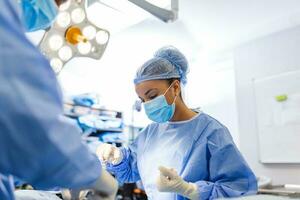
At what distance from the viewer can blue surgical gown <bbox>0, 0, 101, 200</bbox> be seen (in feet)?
1.49

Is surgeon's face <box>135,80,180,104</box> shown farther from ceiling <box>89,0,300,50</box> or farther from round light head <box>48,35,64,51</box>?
ceiling <box>89,0,300,50</box>

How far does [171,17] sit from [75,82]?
236cm

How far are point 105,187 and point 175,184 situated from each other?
467mm

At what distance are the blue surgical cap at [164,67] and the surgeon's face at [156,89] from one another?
0.8 inches

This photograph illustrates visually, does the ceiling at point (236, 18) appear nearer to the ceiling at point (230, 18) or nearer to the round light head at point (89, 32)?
the ceiling at point (230, 18)

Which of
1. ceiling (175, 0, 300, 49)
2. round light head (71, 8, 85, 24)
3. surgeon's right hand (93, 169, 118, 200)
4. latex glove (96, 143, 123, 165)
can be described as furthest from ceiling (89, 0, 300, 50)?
surgeon's right hand (93, 169, 118, 200)

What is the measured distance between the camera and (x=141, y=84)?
138 centimetres

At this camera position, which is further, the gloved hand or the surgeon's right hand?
the gloved hand

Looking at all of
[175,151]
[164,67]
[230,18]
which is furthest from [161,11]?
[230,18]

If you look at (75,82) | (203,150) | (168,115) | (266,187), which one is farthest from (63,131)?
(75,82)

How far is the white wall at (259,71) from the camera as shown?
2.52 metres

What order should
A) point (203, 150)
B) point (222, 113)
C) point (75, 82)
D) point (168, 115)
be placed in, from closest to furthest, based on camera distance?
point (203, 150), point (168, 115), point (222, 113), point (75, 82)

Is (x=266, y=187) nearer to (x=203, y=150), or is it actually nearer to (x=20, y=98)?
(x=203, y=150)

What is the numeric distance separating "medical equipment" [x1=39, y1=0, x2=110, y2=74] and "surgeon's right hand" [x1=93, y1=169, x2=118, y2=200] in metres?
0.64
